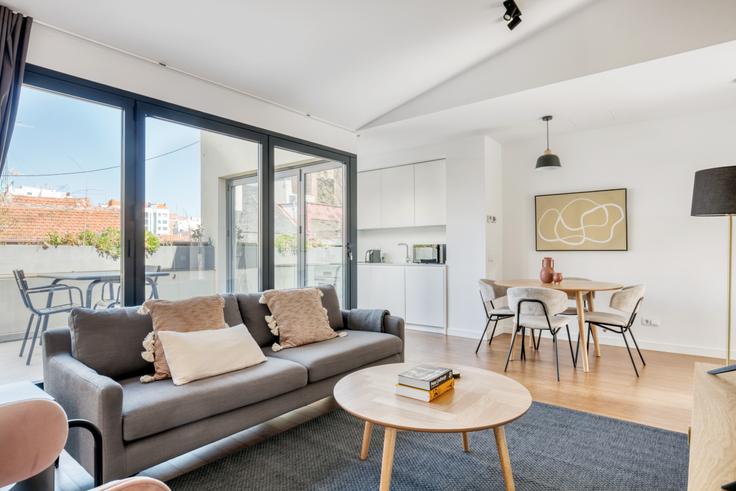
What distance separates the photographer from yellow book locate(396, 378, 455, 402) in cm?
191

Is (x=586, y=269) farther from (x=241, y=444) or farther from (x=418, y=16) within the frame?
(x=241, y=444)

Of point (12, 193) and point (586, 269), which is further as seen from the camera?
point (586, 269)

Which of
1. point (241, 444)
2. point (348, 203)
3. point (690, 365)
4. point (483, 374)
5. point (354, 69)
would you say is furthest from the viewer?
point (348, 203)

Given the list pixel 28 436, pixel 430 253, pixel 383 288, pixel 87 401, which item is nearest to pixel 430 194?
pixel 430 253

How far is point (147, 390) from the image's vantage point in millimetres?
2102

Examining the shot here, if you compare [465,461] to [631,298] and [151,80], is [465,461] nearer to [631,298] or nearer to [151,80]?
[631,298]

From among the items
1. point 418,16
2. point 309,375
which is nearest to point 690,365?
point 309,375

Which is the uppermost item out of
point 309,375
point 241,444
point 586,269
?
point 586,269

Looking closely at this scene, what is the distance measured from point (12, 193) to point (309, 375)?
2.09 meters

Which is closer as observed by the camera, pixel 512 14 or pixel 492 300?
pixel 512 14

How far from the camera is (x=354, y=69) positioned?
366cm

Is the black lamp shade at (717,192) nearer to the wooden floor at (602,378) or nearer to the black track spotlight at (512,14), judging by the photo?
the wooden floor at (602,378)

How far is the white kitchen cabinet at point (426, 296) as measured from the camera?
559 centimetres

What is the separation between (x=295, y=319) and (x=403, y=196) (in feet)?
11.0
